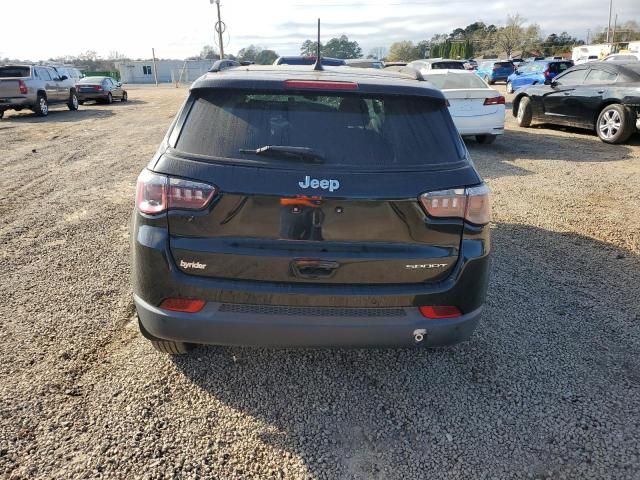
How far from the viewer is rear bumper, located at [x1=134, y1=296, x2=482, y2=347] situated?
7.96 ft

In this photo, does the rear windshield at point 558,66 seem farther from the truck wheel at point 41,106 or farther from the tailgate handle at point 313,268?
the tailgate handle at point 313,268

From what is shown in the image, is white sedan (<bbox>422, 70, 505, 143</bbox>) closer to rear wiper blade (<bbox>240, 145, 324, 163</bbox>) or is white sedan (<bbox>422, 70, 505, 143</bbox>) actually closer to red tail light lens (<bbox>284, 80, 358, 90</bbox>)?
red tail light lens (<bbox>284, 80, 358, 90</bbox>)

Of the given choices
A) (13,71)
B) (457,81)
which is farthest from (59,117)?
(457,81)

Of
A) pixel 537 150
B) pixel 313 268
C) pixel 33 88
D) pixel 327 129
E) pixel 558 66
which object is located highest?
pixel 558 66

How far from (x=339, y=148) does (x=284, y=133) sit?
11.3 inches

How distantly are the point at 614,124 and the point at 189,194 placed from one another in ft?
36.4

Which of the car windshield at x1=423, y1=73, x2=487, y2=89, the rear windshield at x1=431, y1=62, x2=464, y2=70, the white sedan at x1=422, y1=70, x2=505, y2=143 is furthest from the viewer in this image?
the rear windshield at x1=431, y1=62, x2=464, y2=70

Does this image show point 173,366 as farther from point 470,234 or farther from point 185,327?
point 470,234

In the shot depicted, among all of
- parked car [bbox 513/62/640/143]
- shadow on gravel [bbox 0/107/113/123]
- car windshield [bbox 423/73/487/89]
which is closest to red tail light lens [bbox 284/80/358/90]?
car windshield [bbox 423/73/487/89]

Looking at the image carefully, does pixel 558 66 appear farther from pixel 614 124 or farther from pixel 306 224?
pixel 306 224

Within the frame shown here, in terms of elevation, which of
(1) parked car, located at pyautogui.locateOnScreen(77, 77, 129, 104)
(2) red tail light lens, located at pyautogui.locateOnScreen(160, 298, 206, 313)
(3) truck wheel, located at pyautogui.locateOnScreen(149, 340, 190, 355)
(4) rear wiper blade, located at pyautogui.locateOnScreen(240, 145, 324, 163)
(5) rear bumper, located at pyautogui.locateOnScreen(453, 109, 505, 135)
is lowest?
(3) truck wheel, located at pyautogui.locateOnScreen(149, 340, 190, 355)

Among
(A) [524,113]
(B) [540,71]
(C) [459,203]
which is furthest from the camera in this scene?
(B) [540,71]

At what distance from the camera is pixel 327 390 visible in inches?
115

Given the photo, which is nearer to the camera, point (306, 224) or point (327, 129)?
point (306, 224)
